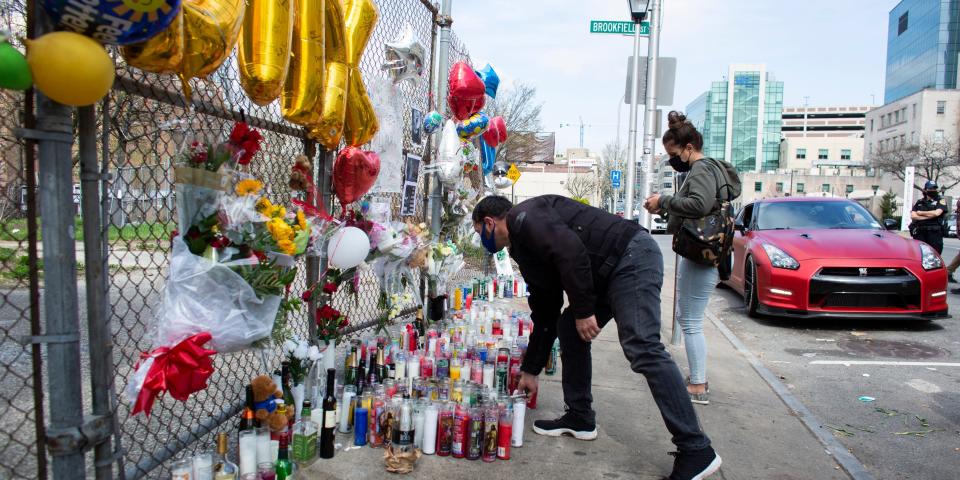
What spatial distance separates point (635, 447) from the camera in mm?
3566

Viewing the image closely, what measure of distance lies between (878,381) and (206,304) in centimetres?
534

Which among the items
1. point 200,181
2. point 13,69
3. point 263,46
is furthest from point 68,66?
point 263,46

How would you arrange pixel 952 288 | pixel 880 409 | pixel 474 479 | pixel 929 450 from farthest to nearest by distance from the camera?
pixel 952 288 < pixel 880 409 < pixel 929 450 < pixel 474 479

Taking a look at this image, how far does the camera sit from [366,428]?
11.1 feet

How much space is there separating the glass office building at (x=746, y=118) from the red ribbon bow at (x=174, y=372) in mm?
112661

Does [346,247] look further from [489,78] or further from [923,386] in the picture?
[923,386]

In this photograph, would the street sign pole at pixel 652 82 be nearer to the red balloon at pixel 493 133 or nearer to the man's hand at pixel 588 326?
the red balloon at pixel 493 133

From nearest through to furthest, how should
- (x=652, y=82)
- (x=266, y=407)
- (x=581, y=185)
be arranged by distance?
(x=266, y=407), (x=652, y=82), (x=581, y=185)

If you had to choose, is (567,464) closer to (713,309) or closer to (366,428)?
(366,428)

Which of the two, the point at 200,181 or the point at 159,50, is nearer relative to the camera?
the point at 159,50

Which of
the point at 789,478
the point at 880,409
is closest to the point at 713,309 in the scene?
the point at 880,409

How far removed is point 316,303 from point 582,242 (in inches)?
67.1

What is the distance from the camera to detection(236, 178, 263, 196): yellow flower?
262 centimetres

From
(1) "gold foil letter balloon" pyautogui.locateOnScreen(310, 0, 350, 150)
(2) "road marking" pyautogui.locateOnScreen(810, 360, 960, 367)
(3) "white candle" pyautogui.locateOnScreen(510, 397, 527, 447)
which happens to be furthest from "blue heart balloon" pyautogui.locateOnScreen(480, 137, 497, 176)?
(3) "white candle" pyautogui.locateOnScreen(510, 397, 527, 447)
